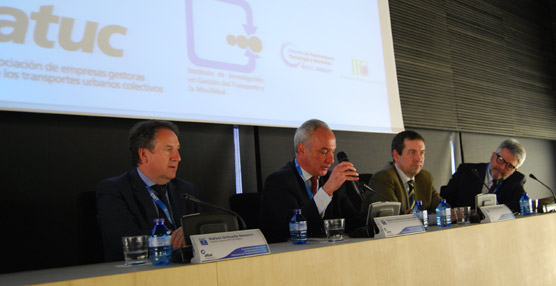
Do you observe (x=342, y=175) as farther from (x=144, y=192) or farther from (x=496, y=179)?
(x=496, y=179)

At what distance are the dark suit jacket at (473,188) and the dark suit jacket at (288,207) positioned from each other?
1569 mm

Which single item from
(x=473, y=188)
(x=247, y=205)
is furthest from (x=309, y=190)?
(x=473, y=188)

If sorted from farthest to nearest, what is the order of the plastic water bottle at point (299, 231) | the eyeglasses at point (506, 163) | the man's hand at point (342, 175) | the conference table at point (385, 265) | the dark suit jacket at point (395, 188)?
1. the eyeglasses at point (506, 163)
2. the dark suit jacket at point (395, 188)
3. the man's hand at point (342, 175)
4. the plastic water bottle at point (299, 231)
5. the conference table at point (385, 265)

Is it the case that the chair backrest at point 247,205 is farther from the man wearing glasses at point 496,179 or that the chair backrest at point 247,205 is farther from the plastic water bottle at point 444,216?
the man wearing glasses at point 496,179

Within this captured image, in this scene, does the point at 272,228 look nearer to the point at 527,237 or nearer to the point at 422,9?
the point at 527,237

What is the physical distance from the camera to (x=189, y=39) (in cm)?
302

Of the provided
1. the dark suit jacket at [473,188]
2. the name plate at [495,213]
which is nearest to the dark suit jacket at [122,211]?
the name plate at [495,213]

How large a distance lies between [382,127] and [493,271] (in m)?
1.86

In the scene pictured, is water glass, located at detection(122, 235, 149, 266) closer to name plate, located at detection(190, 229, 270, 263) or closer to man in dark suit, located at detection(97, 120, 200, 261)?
name plate, located at detection(190, 229, 270, 263)

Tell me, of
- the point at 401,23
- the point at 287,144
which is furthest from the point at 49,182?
the point at 401,23

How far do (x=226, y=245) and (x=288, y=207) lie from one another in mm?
1000

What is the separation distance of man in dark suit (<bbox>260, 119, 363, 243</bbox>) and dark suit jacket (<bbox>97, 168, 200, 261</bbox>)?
46 cm

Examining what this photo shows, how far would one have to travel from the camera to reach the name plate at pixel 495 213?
2579 mm

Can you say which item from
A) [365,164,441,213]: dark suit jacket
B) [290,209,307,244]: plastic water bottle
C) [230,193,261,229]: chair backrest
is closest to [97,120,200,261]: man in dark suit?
[230,193,261,229]: chair backrest
